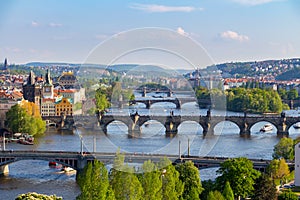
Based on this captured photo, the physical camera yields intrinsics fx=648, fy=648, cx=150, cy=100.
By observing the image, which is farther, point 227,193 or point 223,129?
point 223,129

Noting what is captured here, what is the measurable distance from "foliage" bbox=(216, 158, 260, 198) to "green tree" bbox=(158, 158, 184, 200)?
50.1 inches

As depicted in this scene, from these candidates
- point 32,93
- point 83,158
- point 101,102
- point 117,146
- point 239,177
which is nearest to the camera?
point 239,177

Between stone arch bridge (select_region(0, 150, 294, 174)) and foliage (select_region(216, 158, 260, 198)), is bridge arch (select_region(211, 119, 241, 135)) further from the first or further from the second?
foliage (select_region(216, 158, 260, 198))

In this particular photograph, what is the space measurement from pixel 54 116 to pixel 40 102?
2.43 metres

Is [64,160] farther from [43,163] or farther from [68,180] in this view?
[43,163]

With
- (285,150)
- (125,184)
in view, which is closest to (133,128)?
(285,150)

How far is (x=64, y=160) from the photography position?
15695 mm

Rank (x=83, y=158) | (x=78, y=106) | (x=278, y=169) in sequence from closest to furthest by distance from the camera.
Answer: (x=278, y=169), (x=83, y=158), (x=78, y=106)

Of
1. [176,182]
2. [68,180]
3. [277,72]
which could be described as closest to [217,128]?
[68,180]

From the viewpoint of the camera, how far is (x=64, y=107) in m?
30.1

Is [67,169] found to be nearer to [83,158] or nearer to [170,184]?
[83,158]

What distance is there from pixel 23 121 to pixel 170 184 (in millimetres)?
15836

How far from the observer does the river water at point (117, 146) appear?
14.1 metres

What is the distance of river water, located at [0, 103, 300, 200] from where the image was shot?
1415 cm
